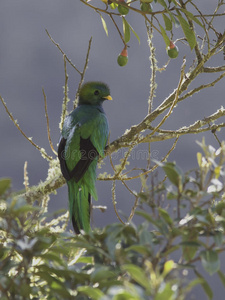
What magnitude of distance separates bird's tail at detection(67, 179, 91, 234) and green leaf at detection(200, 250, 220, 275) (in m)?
1.65

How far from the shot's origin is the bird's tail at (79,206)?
2.89 meters

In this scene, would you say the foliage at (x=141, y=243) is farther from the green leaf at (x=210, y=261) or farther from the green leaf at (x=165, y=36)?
the green leaf at (x=165, y=36)

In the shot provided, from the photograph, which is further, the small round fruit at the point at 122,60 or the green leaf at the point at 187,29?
the small round fruit at the point at 122,60

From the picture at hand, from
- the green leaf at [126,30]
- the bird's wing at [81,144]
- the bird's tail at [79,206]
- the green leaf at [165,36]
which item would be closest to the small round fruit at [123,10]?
the green leaf at [126,30]

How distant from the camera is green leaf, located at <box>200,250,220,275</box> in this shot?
3.97ft

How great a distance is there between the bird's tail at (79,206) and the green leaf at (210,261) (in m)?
1.65

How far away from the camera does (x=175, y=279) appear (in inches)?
42.0

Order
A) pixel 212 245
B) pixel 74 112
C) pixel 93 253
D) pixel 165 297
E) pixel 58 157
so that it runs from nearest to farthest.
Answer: pixel 165 297
pixel 212 245
pixel 93 253
pixel 58 157
pixel 74 112

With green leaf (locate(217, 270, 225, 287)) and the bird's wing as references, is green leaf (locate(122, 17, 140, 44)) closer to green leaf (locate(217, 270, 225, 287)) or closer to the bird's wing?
the bird's wing

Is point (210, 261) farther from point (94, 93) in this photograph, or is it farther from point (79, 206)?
point (94, 93)

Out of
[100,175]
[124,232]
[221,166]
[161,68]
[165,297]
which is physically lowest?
[165,297]

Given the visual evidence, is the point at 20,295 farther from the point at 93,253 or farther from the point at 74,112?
the point at 74,112

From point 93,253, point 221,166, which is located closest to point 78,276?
point 93,253

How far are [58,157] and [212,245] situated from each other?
2.14 m
